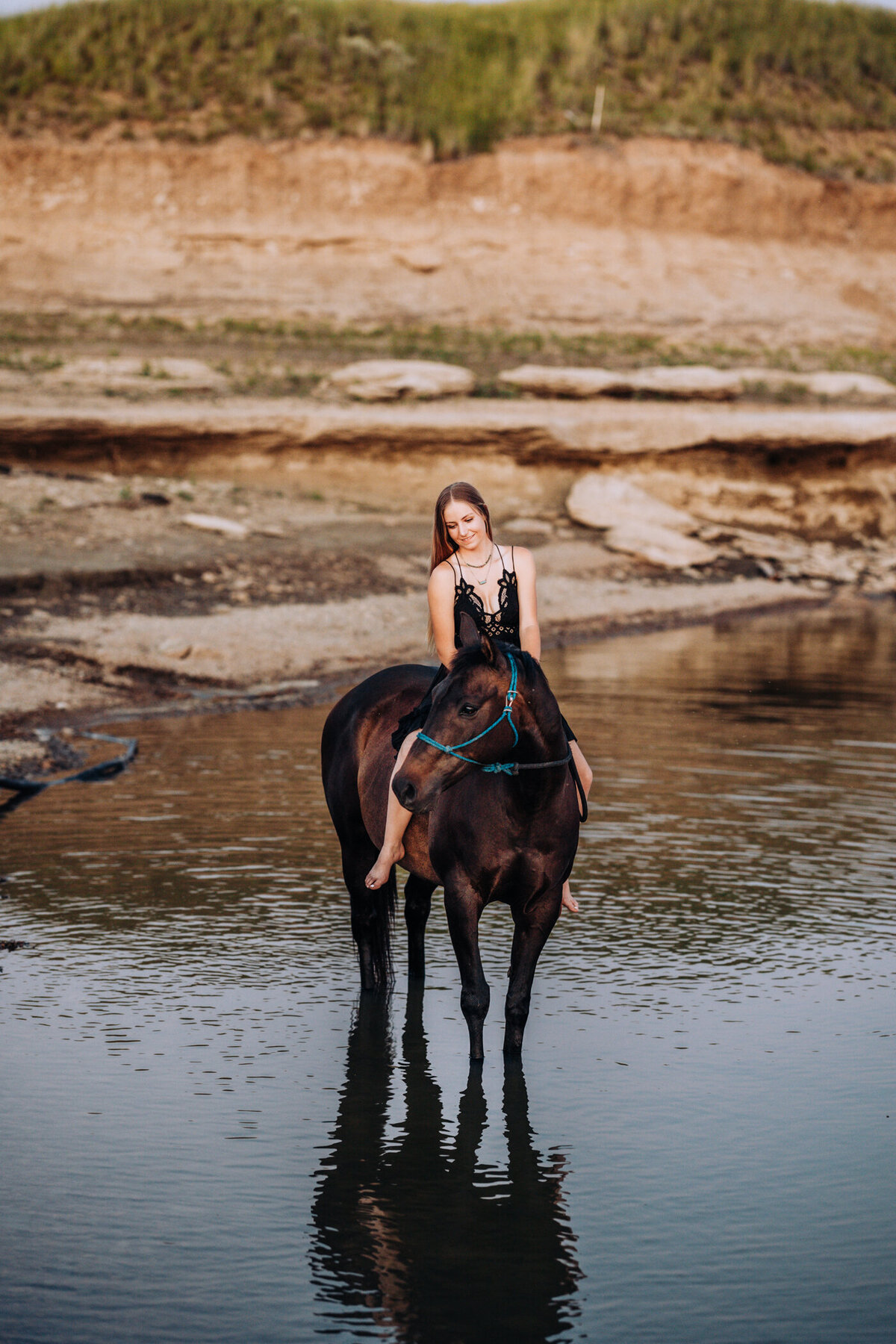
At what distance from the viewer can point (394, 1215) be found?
4285mm

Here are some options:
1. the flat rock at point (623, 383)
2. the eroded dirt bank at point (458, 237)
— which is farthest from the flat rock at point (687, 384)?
the eroded dirt bank at point (458, 237)

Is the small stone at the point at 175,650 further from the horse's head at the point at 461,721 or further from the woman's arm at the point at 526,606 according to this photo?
the horse's head at the point at 461,721

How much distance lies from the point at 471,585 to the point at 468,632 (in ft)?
1.44

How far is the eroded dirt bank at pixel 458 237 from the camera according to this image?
40.9m

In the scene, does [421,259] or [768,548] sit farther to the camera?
[421,259]

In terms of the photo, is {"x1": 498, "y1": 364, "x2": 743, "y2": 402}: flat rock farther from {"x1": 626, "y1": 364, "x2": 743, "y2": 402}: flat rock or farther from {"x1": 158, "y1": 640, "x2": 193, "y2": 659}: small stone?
{"x1": 158, "y1": 640, "x2": 193, "y2": 659}: small stone

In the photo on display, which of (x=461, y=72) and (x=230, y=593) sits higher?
(x=461, y=72)

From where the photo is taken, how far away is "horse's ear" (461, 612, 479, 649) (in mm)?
4707

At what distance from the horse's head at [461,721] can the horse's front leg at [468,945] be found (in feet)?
1.94

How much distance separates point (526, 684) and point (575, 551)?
18491 millimetres

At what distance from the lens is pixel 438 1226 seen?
13.8 ft

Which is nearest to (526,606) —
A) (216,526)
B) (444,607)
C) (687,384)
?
(444,607)

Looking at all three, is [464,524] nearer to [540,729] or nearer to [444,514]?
[444,514]

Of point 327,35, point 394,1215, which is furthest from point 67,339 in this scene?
point 394,1215
